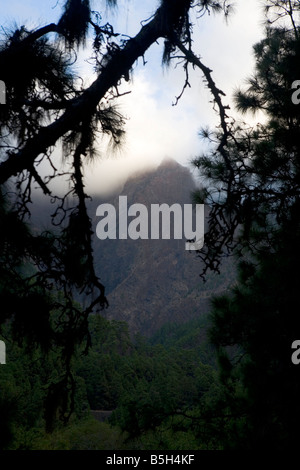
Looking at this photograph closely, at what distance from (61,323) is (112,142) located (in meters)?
0.96

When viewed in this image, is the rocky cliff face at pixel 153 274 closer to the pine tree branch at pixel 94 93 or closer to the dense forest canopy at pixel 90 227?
the dense forest canopy at pixel 90 227

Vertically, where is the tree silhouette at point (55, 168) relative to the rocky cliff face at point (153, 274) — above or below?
below

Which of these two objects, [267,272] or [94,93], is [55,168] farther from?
[267,272]

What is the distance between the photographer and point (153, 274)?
97.5m

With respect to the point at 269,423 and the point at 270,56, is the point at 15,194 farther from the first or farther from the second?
the point at 270,56

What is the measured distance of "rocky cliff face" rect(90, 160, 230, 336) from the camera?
85.8m

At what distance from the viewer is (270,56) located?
4148mm

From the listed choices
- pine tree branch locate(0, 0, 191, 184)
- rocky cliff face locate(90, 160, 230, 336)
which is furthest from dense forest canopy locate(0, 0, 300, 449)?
rocky cliff face locate(90, 160, 230, 336)

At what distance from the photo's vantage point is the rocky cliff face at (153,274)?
8581cm

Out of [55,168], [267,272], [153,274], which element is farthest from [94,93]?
[153,274]

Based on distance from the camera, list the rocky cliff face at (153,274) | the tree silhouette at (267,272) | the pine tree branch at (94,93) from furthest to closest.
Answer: the rocky cliff face at (153,274)
the tree silhouette at (267,272)
the pine tree branch at (94,93)

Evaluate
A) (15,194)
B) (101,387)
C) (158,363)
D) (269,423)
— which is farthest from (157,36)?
(158,363)

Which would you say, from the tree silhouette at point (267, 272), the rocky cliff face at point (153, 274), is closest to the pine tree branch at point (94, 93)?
the tree silhouette at point (267, 272)

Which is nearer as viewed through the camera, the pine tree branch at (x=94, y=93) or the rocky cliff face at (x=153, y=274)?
the pine tree branch at (x=94, y=93)
